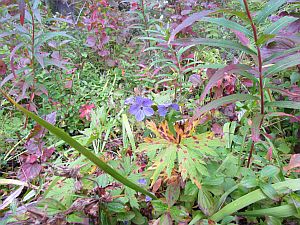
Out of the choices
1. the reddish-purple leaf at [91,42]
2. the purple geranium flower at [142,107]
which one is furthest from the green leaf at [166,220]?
the reddish-purple leaf at [91,42]

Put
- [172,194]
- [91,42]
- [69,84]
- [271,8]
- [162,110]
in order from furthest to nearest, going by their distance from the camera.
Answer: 1. [91,42]
2. [69,84]
3. [162,110]
4. [172,194]
5. [271,8]

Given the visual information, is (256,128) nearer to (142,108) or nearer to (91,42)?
(142,108)

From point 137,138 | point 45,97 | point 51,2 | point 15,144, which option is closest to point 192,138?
point 137,138

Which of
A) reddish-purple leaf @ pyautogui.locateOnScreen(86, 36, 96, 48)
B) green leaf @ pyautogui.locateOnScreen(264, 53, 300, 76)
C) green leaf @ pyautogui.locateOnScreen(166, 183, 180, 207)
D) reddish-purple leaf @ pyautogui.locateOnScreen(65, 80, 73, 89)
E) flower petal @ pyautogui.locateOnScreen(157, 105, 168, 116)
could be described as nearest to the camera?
green leaf @ pyautogui.locateOnScreen(264, 53, 300, 76)

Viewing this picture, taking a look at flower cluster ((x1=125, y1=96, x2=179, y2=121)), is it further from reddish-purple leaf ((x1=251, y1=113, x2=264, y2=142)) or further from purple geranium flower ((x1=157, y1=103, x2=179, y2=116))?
reddish-purple leaf ((x1=251, y1=113, x2=264, y2=142))

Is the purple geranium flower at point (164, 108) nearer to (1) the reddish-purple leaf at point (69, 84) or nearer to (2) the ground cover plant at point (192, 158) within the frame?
(2) the ground cover plant at point (192, 158)

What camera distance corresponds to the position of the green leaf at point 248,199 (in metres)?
0.96

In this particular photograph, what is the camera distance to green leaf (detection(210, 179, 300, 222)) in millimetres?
956

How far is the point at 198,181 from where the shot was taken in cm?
96

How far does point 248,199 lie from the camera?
3.16 feet

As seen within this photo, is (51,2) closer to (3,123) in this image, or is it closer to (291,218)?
(3,123)

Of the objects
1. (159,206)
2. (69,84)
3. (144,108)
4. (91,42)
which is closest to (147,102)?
(144,108)

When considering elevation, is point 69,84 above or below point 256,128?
below

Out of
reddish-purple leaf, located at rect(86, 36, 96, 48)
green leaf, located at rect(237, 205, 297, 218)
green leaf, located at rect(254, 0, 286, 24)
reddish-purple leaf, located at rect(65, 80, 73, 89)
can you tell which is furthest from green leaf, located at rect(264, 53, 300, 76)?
reddish-purple leaf, located at rect(86, 36, 96, 48)
